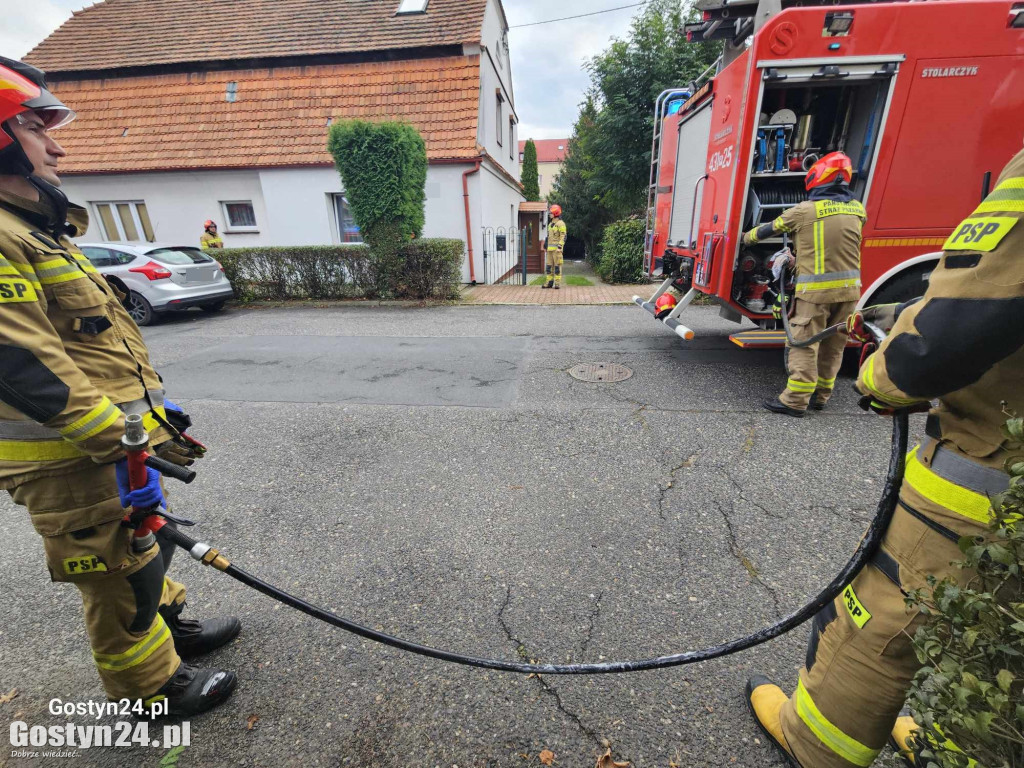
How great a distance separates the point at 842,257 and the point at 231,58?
16547 mm

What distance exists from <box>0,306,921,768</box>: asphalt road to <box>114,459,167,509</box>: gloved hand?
3.05 ft

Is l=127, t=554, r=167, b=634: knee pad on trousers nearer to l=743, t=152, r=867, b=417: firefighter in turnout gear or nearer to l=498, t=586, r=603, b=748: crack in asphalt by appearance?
l=498, t=586, r=603, b=748: crack in asphalt

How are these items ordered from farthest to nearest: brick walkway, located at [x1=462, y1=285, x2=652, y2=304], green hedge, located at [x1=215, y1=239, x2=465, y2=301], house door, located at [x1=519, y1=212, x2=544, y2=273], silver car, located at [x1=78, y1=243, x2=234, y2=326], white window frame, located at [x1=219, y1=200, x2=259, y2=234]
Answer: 1. house door, located at [x1=519, y1=212, x2=544, y2=273]
2. white window frame, located at [x1=219, y1=200, x2=259, y2=234]
3. brick walkway, located at [x1=462, y1=285, x2=652, y2=304]
4. green hedge, located at [x1=215, y1=239, x2=465, y2=301]
5. silver car, located at [x1=78, y1=243, x2=234, y2=326]

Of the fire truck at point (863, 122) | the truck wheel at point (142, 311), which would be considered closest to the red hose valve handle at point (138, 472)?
the fire truck at point (863, 122)

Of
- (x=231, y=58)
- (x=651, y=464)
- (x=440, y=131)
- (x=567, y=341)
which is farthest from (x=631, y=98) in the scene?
(x=651, y=464)

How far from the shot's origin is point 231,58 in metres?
13.2

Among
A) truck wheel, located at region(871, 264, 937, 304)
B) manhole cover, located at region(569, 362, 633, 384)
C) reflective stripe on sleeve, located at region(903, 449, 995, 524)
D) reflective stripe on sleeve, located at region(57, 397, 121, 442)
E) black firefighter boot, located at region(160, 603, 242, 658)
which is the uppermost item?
reflective stripe on sleeve, located at region(57, 397, 121, 442)

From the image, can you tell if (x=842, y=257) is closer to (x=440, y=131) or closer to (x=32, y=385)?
(x=32, y=385)

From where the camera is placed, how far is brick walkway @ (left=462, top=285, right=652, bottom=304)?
9.89 m

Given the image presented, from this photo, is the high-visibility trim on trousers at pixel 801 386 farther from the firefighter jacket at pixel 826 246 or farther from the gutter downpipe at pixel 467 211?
the gutter downpipe at pixel 467 211

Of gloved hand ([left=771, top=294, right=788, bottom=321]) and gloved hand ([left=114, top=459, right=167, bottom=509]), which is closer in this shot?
gloved hand ([left=114, top=459, right=167, bottom=509])

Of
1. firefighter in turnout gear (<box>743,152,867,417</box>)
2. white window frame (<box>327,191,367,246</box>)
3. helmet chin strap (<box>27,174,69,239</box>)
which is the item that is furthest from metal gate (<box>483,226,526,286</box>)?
helmet chin strap (<box>27,174,69,239</box>)

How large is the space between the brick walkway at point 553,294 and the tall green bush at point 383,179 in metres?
1.95

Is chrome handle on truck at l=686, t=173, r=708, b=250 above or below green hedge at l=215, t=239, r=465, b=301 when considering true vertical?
above
